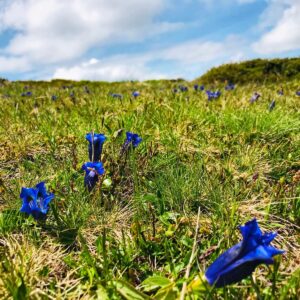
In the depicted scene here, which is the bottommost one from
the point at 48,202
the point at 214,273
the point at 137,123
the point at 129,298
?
the point at 129,298

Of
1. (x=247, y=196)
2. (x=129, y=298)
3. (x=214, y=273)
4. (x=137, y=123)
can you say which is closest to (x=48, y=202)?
(x=129, y=298)

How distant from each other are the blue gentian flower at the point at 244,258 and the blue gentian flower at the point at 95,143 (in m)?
1.62

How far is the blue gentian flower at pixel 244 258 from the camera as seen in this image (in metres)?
1.77

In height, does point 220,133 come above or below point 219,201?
above

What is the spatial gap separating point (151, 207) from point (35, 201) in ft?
2.88

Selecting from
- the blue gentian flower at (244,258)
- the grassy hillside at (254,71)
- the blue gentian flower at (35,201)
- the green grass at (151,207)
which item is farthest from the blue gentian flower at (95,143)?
the grassy hillside at (254,71)

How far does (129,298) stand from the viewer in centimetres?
206

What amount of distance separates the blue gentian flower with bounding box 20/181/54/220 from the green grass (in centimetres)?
7

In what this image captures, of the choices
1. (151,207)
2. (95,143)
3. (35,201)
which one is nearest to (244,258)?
(151,207)

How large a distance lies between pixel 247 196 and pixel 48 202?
159 cm

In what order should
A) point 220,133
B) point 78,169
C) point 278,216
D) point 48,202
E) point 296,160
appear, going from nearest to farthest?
point 48,202 < point 278,216 < point 78,169 < point 296,160 < point 220,133

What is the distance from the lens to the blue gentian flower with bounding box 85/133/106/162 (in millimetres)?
3238

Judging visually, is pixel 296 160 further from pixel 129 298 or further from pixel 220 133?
pixel 129 298

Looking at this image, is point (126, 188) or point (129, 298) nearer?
point (129, 298)
